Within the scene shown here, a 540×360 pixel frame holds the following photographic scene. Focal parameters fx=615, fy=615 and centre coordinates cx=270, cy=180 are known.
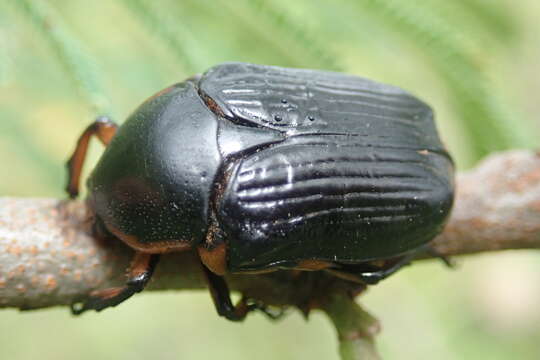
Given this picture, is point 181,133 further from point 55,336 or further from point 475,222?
point 55,336

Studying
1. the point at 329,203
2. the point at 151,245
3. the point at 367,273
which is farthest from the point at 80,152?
the point at 367,273

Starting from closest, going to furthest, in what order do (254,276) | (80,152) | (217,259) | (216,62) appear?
(217,259), (254,276), (80,152), (216,62)

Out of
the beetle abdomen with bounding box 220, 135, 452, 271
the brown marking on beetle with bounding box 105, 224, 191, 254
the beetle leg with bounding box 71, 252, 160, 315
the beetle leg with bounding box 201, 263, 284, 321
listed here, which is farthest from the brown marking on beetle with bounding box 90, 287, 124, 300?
the beetle abdomen with bounding box 220, 135, 452, 271

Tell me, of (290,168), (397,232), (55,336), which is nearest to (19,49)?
(290,168)

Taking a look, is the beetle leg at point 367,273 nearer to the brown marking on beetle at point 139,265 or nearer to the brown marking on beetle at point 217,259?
the brown marking on beetle at point 217,259

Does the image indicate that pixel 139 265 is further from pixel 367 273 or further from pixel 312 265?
pixel 367 273

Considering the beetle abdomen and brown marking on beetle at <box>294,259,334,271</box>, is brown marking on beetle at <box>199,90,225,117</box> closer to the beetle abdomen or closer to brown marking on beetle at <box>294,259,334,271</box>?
the beetle abdomen

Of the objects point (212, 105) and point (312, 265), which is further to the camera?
point (212, 105)
